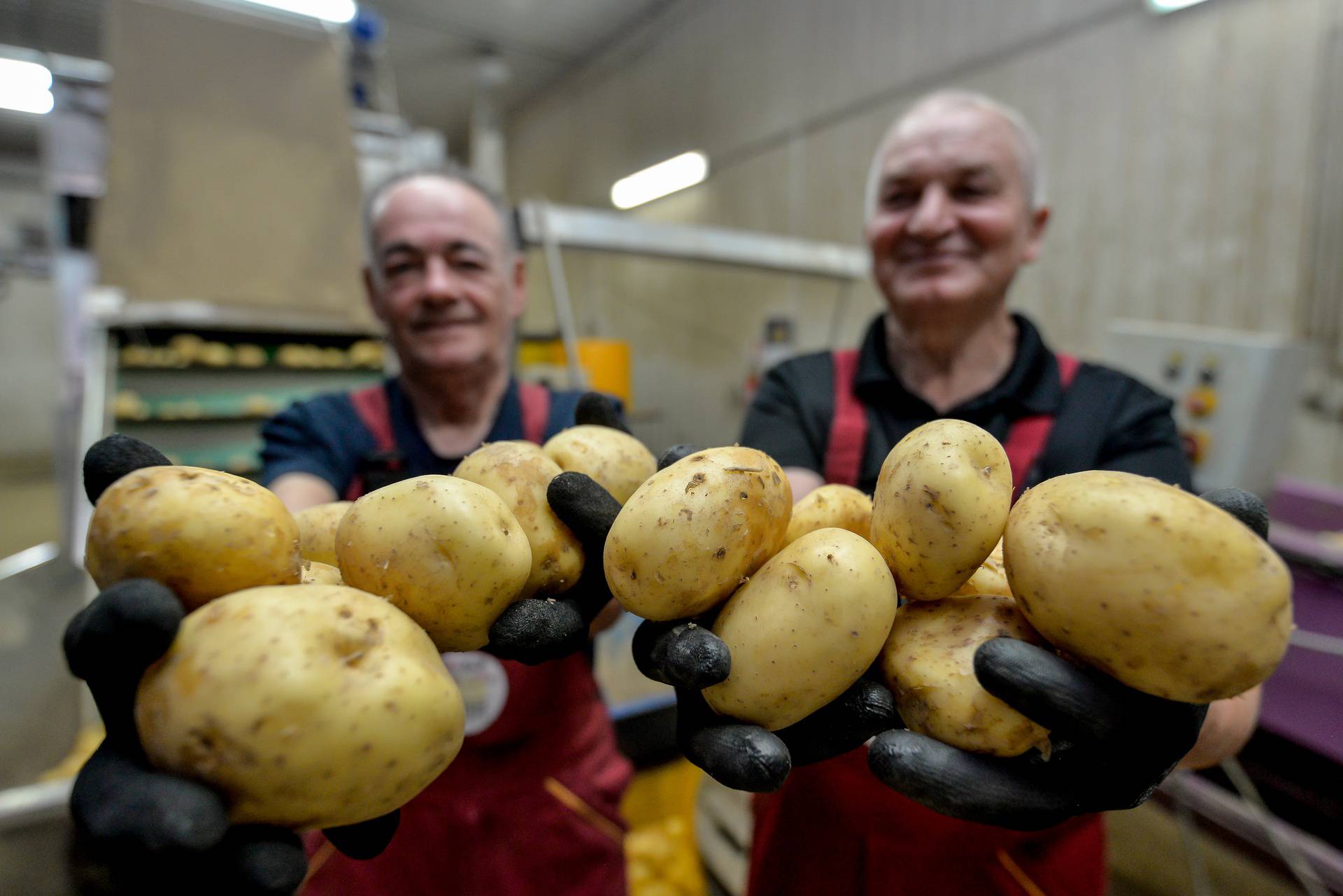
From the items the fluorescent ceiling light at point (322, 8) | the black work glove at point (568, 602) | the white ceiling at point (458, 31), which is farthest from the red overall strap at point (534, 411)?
the white ceiling at point (458, 31)

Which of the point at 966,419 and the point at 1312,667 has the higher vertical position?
the point at 966,419

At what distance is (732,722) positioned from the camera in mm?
590

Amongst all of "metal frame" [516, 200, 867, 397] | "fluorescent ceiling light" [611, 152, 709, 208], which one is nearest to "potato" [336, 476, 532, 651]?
"metal frame" [516, 200, 867, 397]

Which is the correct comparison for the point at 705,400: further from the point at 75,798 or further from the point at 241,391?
the point at 75,798

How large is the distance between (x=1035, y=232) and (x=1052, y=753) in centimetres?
118

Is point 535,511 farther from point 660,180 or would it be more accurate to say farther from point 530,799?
point 660,180

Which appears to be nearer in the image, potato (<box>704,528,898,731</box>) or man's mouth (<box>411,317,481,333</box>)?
potato (<box>704,528,898,731</box>)

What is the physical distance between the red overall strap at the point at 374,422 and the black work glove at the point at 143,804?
87cm

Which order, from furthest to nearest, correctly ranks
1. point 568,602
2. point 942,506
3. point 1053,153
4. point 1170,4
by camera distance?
point 1053,153
point 1170,4
point 568,602
point 942,506

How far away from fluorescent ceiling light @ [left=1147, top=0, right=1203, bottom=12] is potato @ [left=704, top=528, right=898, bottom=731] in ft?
11.2

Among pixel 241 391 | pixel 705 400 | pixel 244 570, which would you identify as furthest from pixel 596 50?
pixel 244 570

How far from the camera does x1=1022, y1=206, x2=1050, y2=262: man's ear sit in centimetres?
137

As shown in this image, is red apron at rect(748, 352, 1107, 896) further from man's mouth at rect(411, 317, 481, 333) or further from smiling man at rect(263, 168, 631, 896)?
man's mouth at rect(411, 317, 481, 333)

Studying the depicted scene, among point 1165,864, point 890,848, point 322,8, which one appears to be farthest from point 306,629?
point 322,8
